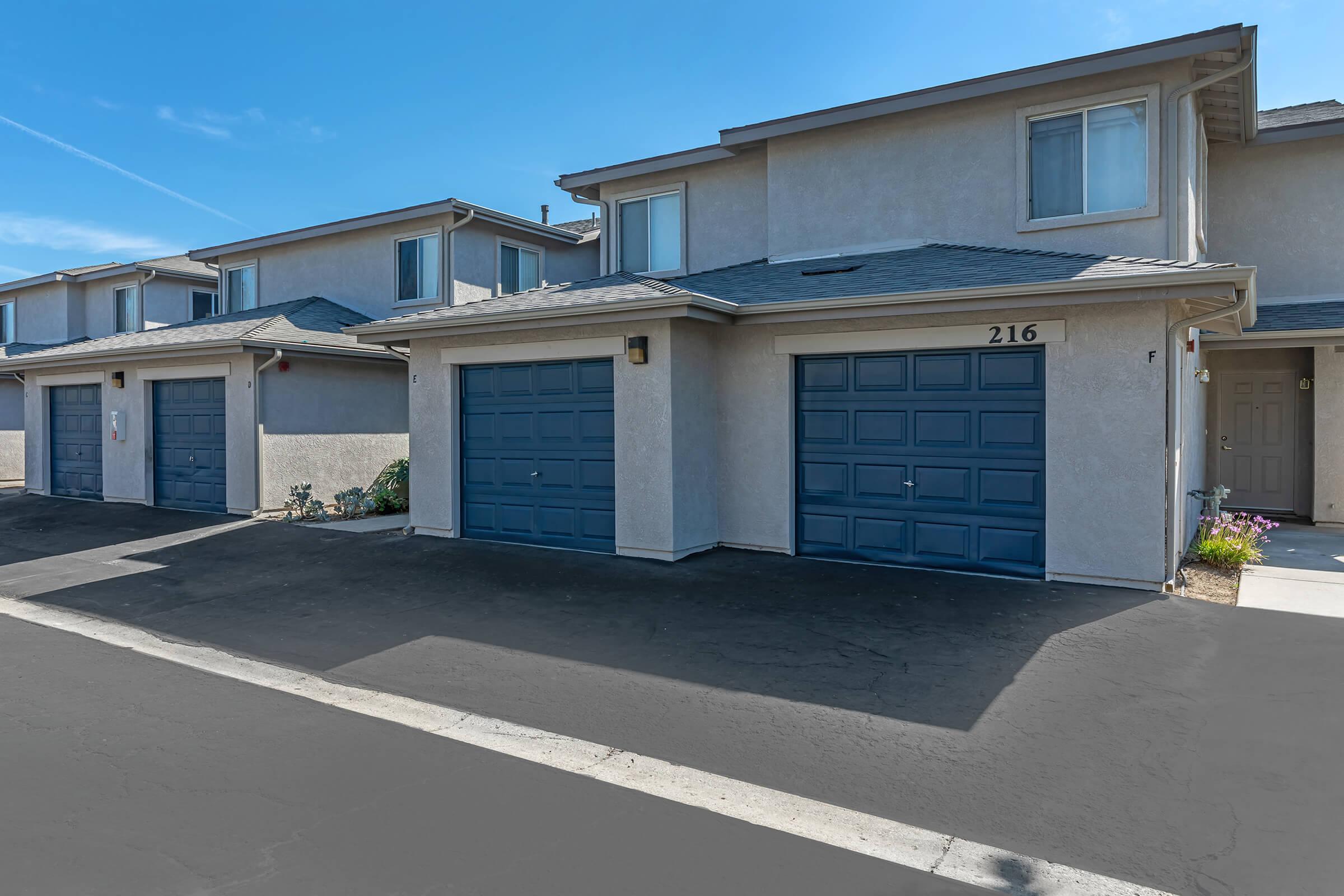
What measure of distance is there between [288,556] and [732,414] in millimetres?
6072

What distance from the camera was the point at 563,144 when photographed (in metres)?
19.5

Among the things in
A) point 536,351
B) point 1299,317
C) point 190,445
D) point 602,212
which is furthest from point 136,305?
point 1299,317

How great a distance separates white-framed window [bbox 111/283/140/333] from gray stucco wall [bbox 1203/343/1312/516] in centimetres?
2571

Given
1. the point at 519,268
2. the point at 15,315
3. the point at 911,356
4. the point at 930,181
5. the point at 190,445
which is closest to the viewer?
the point at 911,356

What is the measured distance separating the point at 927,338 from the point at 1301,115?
9.15 m

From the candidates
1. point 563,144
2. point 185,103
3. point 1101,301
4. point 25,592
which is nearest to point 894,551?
point 1101,301

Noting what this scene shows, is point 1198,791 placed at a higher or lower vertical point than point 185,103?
lower

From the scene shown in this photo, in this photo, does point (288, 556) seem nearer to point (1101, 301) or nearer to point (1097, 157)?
point (1101, 301)

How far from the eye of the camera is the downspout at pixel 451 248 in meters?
15.9

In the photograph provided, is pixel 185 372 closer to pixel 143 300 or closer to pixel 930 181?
pixel 143 300

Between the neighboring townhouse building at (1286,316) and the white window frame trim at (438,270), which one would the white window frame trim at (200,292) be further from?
the neighboring townhouse building at (1286,316)

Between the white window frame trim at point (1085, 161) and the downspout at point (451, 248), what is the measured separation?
402 inches

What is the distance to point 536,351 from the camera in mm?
10742

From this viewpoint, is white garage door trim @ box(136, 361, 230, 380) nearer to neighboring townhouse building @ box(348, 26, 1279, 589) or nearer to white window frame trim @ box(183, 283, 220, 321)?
neighboring townhouse building @ box(348, 26, 1279, 589)
